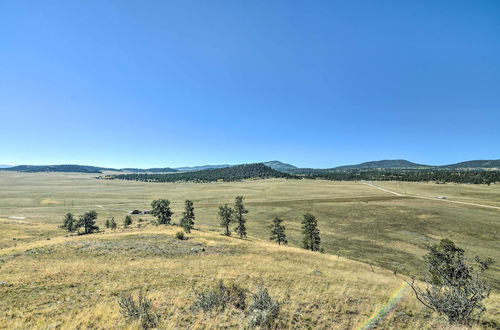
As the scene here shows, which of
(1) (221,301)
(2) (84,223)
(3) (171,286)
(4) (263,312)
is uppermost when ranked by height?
(4) (263,312)

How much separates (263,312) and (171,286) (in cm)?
1041

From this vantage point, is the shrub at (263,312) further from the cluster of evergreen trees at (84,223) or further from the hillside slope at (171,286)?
the cluster of evergreen trees at (84,223)

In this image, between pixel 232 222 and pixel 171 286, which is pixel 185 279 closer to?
pixel 171 286

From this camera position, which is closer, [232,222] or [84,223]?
[84,223]

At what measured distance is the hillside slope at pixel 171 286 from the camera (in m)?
12.8

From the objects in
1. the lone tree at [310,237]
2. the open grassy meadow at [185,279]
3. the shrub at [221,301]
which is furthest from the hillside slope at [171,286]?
the lone tree at [310,237]

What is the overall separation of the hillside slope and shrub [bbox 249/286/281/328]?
65cm

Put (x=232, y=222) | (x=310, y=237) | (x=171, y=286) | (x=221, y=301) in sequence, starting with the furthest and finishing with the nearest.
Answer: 1. (x=232, y=222)
2. (x=310, y=237)
3. (x=171, y=286)
4. (x=221, y=301)

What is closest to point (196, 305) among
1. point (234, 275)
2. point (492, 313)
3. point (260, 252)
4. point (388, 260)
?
point (234, 275)

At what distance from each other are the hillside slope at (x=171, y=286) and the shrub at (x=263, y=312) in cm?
65

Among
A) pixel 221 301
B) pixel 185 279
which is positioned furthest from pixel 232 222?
pixel 221 301

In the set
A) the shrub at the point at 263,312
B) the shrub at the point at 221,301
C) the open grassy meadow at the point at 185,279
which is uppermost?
the shrub at the point at 263,312

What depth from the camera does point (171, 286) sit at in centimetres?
1898

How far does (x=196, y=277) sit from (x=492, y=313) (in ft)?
68.0
